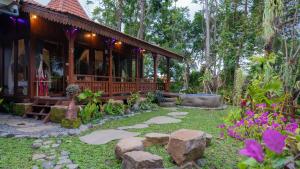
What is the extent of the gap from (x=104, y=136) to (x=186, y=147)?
225 centimetres

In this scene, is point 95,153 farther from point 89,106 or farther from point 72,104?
point 89,106

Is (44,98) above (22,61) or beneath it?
beneath

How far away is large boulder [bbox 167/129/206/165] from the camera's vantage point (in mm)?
3490

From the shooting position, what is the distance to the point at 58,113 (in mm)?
6398

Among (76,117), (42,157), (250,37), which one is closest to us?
(42,157)

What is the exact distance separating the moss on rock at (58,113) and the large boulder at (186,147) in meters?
3.60

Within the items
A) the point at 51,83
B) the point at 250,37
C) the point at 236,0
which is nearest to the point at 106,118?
the point at 51,83

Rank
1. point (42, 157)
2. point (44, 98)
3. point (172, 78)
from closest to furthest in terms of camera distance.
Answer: point (42, 157) < point (44, 98) < point (172, 78)

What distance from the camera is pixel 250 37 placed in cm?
1572

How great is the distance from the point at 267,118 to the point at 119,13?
1600 centimetres

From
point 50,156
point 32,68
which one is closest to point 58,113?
point 32,68

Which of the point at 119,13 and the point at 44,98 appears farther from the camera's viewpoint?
the point at 119,13

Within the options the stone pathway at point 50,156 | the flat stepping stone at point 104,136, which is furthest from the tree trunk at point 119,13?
the stone pathway at point 50,156

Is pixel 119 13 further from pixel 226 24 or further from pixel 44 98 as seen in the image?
pixel 44 98
